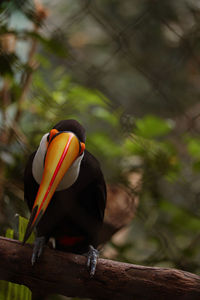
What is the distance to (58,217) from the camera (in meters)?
0.96

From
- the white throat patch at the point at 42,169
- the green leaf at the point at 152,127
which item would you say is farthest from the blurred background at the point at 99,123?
the white throat patch at the point at 42,169

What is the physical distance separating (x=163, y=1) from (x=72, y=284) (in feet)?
7.78

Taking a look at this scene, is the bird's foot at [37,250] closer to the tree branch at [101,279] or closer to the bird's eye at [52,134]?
the tree branch at [101,279]

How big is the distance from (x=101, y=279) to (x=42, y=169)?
271mm

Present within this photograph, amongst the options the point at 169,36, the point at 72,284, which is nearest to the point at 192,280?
the point at 72,284

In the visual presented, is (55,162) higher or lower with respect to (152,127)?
higher

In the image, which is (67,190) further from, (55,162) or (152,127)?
(152,127)

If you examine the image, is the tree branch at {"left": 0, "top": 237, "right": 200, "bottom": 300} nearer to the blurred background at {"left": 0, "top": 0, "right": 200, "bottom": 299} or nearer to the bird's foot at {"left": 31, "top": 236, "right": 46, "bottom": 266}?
the bird's foot at {"left": 31, "top": 236, "right": 46, "bottom": 266}

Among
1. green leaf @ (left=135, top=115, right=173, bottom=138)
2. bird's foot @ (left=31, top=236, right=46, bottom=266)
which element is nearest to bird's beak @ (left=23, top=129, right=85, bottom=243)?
bird's foot @ (left=31, top=236, right=46, bottom=266)

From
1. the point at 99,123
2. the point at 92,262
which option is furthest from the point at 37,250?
the point at 99,123

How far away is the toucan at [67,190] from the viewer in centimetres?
77

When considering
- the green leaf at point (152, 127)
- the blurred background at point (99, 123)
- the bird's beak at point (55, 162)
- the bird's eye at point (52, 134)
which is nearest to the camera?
the bird's beak at point (55, 162)

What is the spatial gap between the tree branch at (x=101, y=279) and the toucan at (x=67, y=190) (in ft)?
0.08

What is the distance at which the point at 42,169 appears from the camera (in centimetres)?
86
